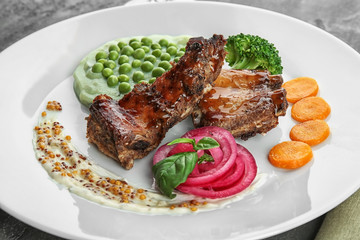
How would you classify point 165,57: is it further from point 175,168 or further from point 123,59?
point 175,168

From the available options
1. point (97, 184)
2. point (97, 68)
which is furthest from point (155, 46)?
point (97, 184)

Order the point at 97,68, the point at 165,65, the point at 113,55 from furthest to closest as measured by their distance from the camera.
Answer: the point at 113,55 → the point at 165,65 → the point at 97,68

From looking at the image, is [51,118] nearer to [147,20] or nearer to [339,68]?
[147,20]

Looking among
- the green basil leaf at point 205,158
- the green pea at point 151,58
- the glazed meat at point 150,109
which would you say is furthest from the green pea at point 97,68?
the green basil leaf at point 205,158

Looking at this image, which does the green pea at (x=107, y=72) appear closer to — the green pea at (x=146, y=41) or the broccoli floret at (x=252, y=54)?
the green pea at (x=146, y=41)

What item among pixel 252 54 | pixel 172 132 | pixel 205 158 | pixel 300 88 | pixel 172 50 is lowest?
pixel 172 132

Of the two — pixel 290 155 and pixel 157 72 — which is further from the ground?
pixel 290 155
